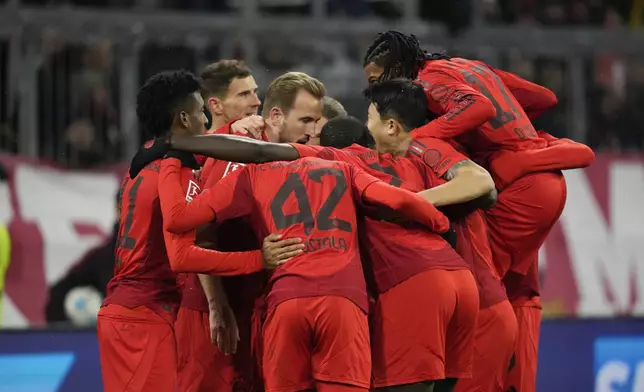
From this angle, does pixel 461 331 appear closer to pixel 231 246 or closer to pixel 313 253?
pixel 313 253

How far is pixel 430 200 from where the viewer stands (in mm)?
5000

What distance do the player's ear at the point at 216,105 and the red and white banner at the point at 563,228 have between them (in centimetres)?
322

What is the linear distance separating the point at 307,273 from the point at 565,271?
634cm

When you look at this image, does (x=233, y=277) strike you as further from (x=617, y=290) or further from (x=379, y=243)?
(x=617, y=290)

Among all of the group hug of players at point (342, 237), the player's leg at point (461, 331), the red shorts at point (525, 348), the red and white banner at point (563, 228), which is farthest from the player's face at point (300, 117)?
the red and white banner at point (563, 228)

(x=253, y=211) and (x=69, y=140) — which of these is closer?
(x=253, y=211)

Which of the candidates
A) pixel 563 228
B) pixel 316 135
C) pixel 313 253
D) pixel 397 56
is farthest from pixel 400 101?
pixel 563 228

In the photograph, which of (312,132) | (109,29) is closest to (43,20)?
(109,29)

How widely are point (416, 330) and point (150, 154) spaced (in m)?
1.61

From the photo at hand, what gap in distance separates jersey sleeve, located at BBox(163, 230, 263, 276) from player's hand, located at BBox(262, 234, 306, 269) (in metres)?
0.11

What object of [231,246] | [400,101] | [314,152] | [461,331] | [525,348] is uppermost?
[400,101]

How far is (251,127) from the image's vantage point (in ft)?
18.7

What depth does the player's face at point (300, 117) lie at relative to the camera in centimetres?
560

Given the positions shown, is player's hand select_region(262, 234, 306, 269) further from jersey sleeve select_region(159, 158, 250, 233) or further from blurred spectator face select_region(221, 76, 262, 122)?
blurred spectator face select_region(221, 76, 262, 122)
